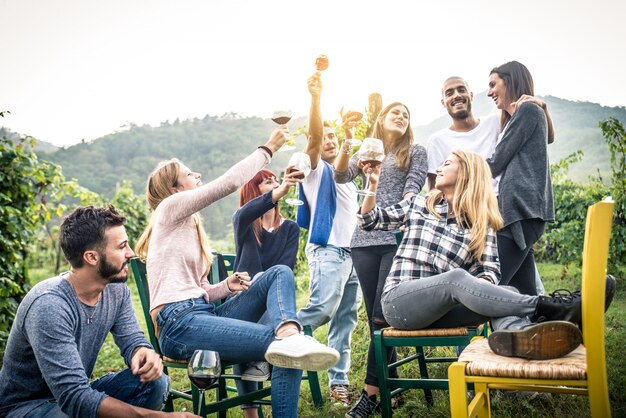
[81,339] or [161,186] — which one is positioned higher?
[161,186]

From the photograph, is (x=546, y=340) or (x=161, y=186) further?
(x=161, y=186)

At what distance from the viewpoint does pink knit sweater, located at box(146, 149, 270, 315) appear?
239cm

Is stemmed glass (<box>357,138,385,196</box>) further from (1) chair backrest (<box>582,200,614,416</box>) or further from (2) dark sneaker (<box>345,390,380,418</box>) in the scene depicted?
(1) chair backrest (<box>582,200,614,416</box>)

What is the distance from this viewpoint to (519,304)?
81.9 inches

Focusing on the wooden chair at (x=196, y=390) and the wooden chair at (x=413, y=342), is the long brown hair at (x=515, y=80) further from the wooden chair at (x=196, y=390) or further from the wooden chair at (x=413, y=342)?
the wooden chair at (x=196, y=390)

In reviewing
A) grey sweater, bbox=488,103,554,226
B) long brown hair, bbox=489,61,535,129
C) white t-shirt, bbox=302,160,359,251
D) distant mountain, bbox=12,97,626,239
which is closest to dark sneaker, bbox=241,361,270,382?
white t-shirt, bbox=302,160,359,251

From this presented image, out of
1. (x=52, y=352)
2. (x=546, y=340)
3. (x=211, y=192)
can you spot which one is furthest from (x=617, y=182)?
(x=52, y=352)

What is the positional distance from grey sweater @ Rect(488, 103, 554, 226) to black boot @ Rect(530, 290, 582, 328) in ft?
2.53

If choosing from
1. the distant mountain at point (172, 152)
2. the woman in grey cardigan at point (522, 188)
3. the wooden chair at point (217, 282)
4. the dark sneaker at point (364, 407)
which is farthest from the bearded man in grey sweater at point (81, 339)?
the distant mountain at point (172, 152)

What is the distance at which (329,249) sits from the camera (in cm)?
338

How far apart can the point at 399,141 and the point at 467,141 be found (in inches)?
15.6

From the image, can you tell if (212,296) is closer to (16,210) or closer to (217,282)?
(217,282)

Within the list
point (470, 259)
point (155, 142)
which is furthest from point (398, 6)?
point (155, 142)

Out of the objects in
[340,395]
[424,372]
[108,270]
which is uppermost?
[108,270]
